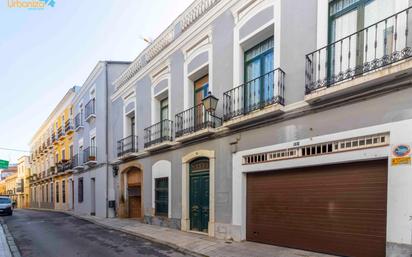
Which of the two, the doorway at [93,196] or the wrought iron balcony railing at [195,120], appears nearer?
the wrought iron balcony railing at [195,120]

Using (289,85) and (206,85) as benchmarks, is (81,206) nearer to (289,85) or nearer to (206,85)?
(206,85)

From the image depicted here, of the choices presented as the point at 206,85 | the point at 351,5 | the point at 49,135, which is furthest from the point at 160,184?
the point at 49,135

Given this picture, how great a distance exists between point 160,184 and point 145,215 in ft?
6.19

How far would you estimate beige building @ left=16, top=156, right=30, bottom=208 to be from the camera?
139 ft

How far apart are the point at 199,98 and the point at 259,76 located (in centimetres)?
328

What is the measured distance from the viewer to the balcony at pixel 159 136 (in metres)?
10.9

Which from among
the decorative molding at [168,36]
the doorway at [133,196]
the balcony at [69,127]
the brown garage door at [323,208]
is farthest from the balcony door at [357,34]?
the balcony at [69,127]

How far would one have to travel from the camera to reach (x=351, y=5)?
19.0ft

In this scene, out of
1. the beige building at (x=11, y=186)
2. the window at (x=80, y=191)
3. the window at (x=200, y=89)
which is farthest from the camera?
the beige building at (x=11, y=186)

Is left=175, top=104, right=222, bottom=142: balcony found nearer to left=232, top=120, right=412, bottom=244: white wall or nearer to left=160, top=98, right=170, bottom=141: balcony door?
left=160, top=98, right=170, bottom=141: balcony door

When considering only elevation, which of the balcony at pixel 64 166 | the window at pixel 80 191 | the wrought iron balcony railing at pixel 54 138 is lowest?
the window at pixel 80 191

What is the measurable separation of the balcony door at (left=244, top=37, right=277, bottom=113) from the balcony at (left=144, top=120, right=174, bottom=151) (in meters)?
4.10

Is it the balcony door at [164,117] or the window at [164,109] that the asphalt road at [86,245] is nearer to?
the balcony door at [164,117]

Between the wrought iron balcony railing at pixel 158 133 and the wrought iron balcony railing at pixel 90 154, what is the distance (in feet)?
23.2
